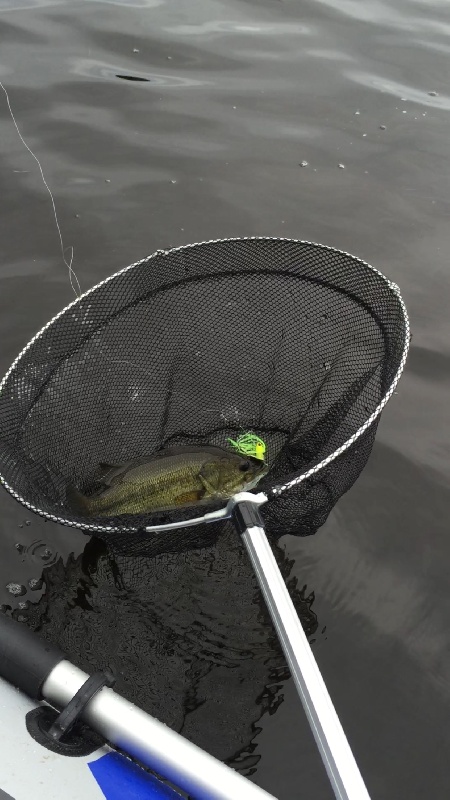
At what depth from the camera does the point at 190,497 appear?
3.14m

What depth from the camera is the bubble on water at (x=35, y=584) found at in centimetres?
326

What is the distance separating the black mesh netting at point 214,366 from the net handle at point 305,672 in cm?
61

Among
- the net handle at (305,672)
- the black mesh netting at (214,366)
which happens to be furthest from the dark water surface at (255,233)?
the net handle at (305,672)

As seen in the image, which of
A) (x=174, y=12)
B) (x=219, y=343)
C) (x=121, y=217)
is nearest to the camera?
(x=219, y=343)

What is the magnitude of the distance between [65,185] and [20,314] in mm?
1457

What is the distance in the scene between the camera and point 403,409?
167 inches

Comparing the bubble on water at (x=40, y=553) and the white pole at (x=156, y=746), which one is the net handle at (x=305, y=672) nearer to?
the white pole at (x=156, y=746)

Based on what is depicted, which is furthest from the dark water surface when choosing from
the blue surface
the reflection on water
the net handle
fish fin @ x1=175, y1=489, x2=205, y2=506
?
the net handle

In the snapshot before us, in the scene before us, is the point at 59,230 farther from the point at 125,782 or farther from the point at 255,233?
the point at 125,782

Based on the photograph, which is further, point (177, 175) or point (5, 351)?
point (177, 175)

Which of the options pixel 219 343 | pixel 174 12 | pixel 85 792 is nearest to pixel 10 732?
pixel 85 792

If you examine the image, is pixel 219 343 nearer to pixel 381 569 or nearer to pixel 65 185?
pixel 381 569

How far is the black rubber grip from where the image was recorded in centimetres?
205

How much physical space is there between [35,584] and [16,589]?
80 mm
